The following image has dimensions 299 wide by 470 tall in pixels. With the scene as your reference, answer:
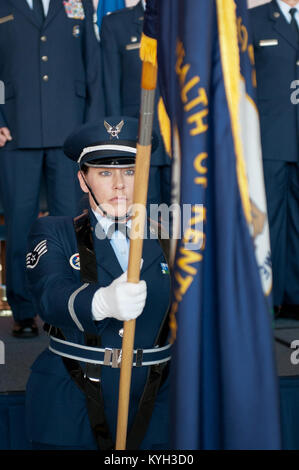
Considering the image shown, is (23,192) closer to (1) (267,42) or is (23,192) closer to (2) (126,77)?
(2) (126,77)

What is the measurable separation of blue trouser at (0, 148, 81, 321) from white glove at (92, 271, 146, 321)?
1.54 meters

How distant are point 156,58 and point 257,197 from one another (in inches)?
14.4

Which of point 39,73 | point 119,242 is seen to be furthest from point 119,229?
point 39,73

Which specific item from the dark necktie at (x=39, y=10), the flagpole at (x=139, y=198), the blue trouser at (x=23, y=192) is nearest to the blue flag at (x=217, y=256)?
the flagpole at (x=139, y=198)

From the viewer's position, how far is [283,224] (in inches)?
126

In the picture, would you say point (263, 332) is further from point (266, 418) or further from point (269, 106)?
point (269, 106)

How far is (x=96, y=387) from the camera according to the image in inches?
58.1

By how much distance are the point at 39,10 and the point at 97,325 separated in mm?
1957

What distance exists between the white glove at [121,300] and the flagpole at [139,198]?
0.02m

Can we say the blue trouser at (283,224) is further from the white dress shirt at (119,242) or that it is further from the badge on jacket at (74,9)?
the white dress shirt at (119,242)

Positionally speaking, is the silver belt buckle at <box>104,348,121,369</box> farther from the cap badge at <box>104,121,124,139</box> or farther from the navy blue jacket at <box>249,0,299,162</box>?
the navy blue jacket at <box>249,0,299,162</box>

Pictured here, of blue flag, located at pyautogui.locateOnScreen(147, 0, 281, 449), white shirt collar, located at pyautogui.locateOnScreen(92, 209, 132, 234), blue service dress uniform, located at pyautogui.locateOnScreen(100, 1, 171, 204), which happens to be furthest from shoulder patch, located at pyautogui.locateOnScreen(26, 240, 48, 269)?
blue service dress uniform, located at pyautogui.locateOnScreen(100, 1, 171, 204)

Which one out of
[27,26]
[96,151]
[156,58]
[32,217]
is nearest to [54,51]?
[27,26]

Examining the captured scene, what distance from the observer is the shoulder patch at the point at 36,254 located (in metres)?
1.52
